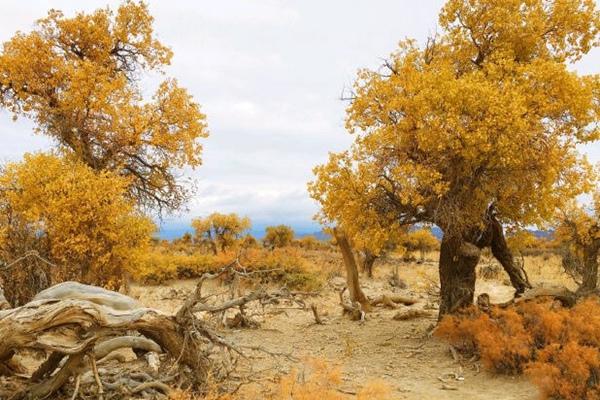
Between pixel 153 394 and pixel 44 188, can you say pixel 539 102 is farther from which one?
pixel 44 188

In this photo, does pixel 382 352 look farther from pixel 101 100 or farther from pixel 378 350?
pixel 101 100

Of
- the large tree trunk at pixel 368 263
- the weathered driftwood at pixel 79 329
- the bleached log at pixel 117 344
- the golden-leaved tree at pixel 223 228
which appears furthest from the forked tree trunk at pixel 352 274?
the golden-leaved tree at pixel 223 228

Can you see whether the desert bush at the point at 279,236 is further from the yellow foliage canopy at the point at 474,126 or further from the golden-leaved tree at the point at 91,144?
the yellow foliage canopy at the point at 474,126

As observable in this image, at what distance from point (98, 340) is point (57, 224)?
4.94 m

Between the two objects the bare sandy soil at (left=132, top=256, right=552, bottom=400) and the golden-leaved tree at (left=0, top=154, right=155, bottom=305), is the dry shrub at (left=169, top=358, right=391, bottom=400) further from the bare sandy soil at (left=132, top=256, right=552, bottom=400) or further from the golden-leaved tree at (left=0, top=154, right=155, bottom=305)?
the golden-leaved tree at (left=0, top=154, right=155, bottom=305)

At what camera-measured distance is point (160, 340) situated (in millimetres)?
7930

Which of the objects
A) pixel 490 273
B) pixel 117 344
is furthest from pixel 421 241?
pixel 117 344

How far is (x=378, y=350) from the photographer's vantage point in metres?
12.4

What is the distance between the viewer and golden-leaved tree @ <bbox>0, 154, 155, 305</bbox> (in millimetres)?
11781

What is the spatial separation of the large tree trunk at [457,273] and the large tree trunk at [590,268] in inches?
170

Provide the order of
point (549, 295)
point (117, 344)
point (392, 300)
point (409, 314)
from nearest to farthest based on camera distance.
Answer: point (117, 344) → point (549, 295) → point (409, 314) → point (392, 300)

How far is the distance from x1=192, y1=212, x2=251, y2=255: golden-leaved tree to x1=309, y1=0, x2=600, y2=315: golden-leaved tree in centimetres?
1911

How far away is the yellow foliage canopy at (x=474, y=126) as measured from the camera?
10.7 metres

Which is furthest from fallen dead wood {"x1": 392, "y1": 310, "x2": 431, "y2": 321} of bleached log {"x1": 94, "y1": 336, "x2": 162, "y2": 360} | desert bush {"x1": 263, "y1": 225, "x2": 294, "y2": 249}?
desert bush {"x1": 263, "y1": 225, "x2": 294, "y2": 249}
